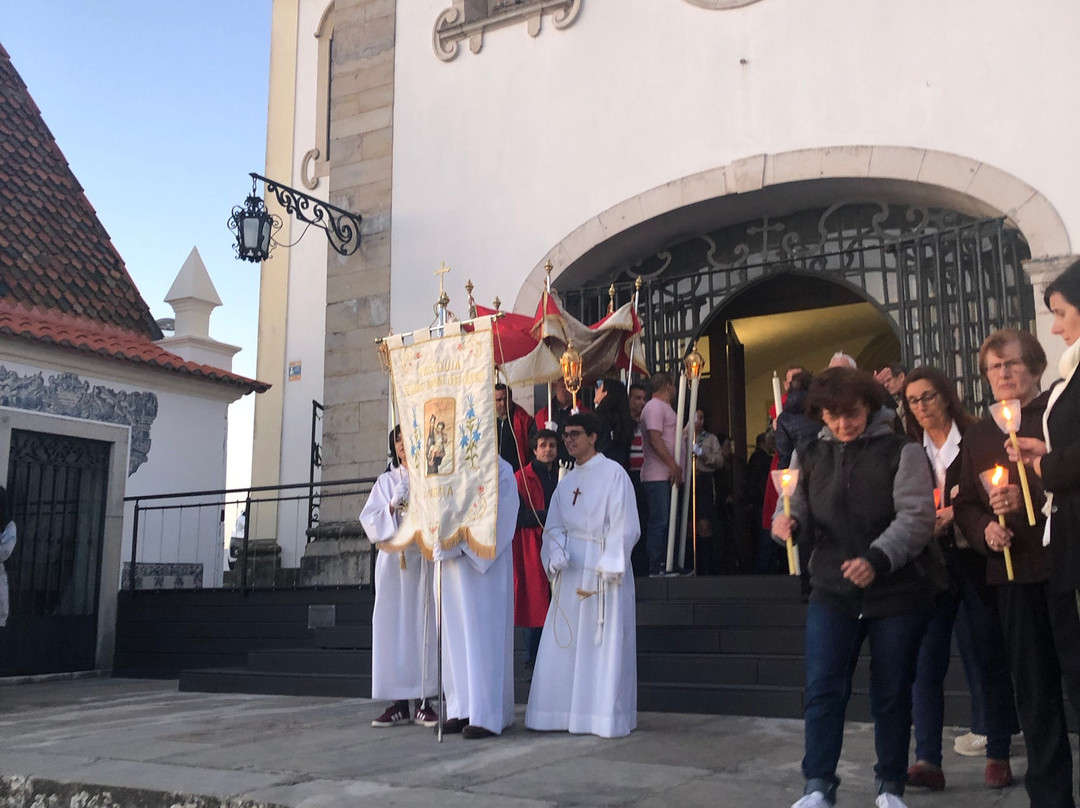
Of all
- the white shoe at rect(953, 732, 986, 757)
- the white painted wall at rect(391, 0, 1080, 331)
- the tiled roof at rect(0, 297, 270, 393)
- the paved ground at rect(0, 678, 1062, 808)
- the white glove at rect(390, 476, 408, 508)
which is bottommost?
the paved ground at rect(0, 678, 1062, 808)

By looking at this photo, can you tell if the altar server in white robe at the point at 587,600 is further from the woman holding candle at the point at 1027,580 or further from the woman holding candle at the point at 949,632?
the woman holding candle at the point at 1027,580

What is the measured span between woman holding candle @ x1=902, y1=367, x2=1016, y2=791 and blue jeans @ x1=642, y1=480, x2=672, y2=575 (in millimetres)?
4144

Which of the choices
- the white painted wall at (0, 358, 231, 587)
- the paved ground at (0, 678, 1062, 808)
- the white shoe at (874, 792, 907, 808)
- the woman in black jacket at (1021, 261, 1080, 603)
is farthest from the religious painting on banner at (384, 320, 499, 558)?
the white painted wall at (0, 358, 231, 587)

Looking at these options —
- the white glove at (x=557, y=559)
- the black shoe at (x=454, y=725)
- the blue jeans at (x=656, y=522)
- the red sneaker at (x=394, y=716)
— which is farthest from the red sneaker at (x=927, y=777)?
the blue jeans at (x=656, y=522)

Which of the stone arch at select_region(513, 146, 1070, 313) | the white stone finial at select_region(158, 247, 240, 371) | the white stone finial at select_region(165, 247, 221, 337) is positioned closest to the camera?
the stone arch at select_region(513, 146, 1070, 313)

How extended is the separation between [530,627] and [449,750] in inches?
65.0

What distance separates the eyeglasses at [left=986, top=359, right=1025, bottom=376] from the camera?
434 cm

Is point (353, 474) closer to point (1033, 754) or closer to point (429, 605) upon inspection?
point (429, 605)

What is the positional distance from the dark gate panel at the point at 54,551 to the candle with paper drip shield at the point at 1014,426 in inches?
405

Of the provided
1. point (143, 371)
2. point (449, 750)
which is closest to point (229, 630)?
point (143, 371)

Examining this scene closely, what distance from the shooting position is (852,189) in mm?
10508

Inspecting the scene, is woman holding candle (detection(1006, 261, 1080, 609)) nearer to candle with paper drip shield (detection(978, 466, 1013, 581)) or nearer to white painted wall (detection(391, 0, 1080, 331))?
candle with paper drip shield (detection(978, 466, 1013, 581))

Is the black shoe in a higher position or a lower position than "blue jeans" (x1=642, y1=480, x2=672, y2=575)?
lower

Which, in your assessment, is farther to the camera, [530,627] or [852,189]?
[852,189]
